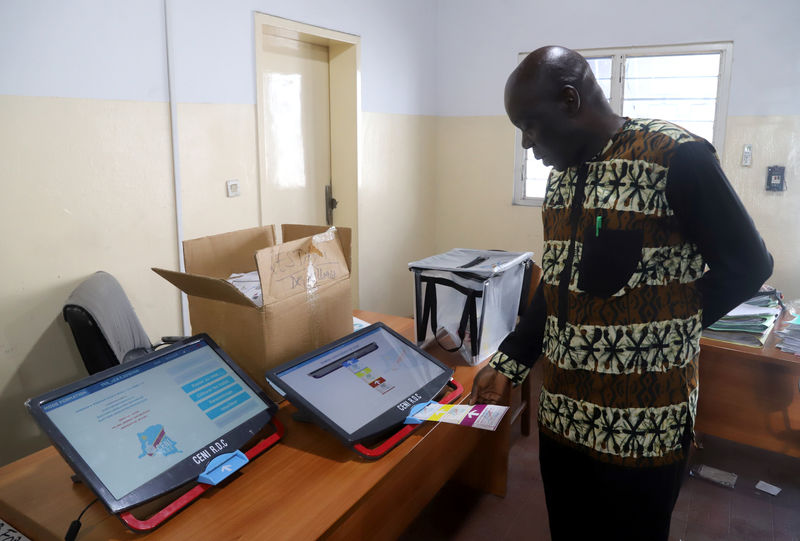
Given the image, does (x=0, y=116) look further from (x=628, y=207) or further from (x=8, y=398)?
(x=628, y=207)

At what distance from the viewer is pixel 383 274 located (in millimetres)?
4336

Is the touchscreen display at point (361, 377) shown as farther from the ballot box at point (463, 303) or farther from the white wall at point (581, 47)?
the white wall at point (581, 47)

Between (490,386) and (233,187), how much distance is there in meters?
2.08

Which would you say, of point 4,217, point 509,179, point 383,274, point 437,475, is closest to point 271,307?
point 437,475

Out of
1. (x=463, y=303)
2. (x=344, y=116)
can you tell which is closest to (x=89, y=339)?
(x=463, y=303)

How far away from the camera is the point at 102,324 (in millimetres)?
1881

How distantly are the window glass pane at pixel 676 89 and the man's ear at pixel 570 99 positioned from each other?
3.11 meters

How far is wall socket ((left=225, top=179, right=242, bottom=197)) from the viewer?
2.99 meters

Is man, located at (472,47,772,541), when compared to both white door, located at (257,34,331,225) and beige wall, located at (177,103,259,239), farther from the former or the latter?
white door, located at (257,34,331,225)

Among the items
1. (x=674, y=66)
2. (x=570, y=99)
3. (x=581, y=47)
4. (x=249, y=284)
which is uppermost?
(x=581, y=47)

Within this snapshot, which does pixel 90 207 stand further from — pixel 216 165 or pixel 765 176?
pixel 765 176

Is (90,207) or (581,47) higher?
(581,47)

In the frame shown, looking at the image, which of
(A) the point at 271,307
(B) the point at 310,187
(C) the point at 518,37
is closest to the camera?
(A) the point at 271,307

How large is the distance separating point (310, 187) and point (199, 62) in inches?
46.8
